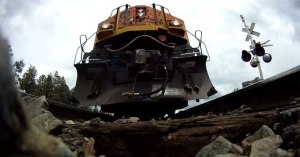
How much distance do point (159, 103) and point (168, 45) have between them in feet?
3.99

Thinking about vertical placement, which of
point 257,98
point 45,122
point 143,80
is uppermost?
point 143,80

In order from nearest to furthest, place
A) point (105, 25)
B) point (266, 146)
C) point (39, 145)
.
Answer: point (39, 145) < point (266, 146) < point (105, 25)

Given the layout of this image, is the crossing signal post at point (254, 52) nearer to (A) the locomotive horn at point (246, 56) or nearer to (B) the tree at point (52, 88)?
(A) the locomotive horn at point (246, 56)

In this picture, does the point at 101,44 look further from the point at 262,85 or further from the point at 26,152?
the point at 26,152

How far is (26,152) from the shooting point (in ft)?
3.71

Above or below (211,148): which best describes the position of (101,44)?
above

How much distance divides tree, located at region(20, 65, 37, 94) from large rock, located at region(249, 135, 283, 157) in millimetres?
21636

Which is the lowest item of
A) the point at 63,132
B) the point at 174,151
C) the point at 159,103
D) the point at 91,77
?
the point at 174,151

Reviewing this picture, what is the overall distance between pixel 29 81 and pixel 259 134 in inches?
889

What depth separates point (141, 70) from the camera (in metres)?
7.03

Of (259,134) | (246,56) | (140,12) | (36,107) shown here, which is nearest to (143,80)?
(140,12)

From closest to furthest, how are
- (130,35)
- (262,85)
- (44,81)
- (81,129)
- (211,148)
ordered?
1. (211,148)
2. (81,129)
3. (262,85)
4. (130,35)
5. (44,81)

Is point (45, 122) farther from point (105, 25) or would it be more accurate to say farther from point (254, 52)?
point (254, 52)

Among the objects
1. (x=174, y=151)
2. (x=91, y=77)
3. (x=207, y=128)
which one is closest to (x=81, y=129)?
(x=174, y=151)
